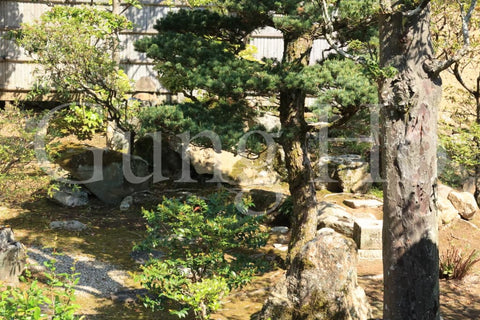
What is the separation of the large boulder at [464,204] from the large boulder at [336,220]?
6.75ft

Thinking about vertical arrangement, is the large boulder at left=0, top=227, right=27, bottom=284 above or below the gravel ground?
above

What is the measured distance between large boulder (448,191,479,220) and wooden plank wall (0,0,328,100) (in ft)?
16.4

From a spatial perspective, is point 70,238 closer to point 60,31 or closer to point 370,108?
point 60,31

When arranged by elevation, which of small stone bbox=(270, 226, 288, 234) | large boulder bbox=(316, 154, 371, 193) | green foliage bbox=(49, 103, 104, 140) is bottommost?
small stone bbox=(270, 226, 288, 234)

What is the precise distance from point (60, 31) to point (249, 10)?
3877mm

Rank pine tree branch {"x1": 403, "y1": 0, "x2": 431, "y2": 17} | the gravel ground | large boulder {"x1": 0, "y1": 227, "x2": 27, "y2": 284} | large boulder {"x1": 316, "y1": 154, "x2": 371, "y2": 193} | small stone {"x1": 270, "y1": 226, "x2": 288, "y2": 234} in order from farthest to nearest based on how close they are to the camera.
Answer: large boulder {"x1": 316, "y1": 154, "x2": 371, "y2": 193}, small stone {"x1": 270, "y1": 226, "x2": 288, "y2": 234}, the gravel ground, large boulder {"x1": 0, "y1": 227, "x2": 27, "y2": 284}, pine tree branch {"x1": 403, "y1": 0, "x2": 431, "y2": 17}

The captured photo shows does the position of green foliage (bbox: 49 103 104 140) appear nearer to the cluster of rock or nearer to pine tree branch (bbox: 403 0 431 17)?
the cluster of rock

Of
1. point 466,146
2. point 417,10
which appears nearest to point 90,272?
point 417,10

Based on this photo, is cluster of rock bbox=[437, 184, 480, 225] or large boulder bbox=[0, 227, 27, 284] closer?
large boulder bbox=[0, 227, 27, 284]

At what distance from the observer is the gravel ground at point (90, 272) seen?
727cm

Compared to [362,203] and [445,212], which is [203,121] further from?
[445,212]

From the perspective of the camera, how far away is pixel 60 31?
978 centimetres

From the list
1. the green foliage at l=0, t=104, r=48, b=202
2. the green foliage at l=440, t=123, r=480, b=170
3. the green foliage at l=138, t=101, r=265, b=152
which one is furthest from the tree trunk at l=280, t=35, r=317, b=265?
the green foliage at l=0, t=104, r=48, b=202

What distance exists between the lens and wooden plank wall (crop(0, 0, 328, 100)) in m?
13.5
